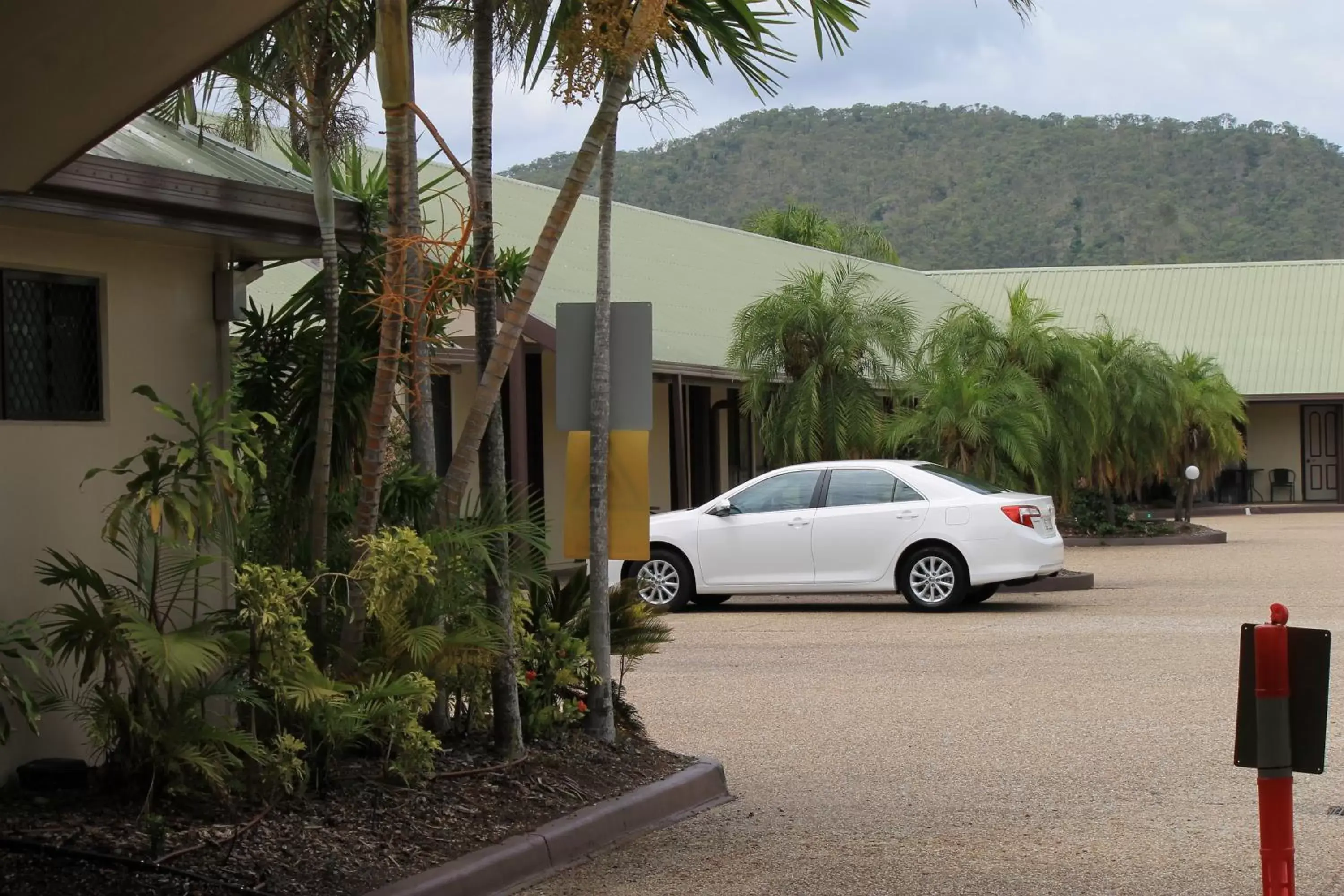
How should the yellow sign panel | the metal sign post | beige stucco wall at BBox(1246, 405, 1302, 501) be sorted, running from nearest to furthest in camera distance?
the metal sign post, the yellow sign panel, beige stucco wall at BBox(1246, 405, 1302, 501)

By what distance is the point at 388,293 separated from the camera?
284 inches

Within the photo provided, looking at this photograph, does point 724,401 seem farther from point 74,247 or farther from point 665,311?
point 74,247

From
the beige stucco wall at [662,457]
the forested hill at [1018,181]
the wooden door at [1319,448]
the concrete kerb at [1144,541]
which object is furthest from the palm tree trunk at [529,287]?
the forested hill at [1018,181]

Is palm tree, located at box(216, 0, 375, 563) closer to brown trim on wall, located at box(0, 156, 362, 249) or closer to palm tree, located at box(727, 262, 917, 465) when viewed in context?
brown trim on wall, located at box(0, 156, 362, 249)

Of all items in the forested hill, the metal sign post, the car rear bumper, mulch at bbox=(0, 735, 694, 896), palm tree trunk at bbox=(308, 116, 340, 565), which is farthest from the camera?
the forested hill

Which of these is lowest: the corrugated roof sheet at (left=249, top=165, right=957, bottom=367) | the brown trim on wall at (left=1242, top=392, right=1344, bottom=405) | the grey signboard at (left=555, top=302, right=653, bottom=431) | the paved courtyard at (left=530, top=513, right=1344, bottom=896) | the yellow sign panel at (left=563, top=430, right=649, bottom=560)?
the paved courtyard at (left=530, top=513, right=1344, bottom=896)

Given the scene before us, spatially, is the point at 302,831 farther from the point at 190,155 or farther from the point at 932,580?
the point at 932,580

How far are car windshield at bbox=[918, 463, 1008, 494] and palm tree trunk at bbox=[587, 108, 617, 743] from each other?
8776mm

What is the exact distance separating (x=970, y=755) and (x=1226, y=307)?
37.9m

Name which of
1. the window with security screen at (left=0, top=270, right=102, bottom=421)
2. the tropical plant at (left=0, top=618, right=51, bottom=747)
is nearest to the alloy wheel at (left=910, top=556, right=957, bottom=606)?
the window with security screen at (left=0, top=270, right=102, bottom=421)

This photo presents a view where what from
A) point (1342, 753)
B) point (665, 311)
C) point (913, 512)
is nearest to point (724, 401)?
point (665, 311)

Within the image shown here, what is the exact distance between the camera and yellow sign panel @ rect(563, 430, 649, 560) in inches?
352

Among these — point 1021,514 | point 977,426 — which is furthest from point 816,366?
point 1021,514

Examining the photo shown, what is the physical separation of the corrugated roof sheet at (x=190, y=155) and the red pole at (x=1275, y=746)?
5020mm
